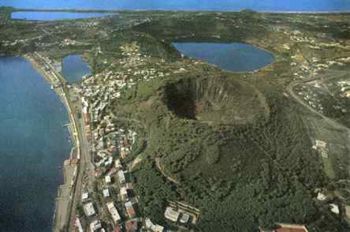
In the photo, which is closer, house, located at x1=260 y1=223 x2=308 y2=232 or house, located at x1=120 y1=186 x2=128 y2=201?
house, located at x1=260 y1=223 x2=308 y2=232

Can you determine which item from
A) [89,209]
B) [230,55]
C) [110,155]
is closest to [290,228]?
[89,209]

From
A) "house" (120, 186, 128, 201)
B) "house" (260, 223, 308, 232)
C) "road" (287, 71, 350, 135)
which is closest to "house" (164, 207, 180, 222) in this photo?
"house" (120, 186, 128, 201)

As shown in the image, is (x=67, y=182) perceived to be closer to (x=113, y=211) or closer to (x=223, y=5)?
(x=113, y=211)

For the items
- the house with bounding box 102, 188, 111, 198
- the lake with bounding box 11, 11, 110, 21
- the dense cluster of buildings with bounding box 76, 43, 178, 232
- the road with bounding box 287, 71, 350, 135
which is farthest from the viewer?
the lake with bounding box 11, 11, 110, 21

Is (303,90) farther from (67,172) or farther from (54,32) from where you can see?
(54,32)

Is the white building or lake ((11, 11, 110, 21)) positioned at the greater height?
lake ((11, 11, 110, 21))

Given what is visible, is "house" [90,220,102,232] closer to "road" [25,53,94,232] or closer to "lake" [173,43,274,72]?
"road" [25,53,94,232]
